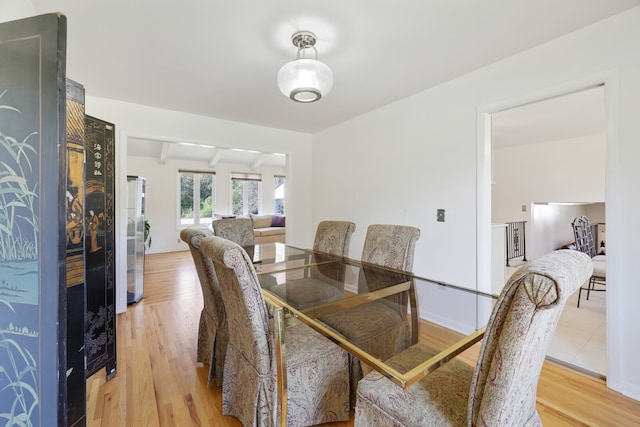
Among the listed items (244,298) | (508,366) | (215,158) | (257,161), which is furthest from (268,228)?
(508,366)

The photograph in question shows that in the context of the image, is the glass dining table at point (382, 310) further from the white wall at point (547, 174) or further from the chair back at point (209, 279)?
the white wall at point (547, 174)

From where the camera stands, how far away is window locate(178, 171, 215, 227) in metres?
6.81

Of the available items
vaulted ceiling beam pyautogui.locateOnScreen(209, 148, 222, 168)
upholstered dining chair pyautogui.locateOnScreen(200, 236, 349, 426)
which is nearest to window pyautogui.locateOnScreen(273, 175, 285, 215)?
vaulted ceiling beam pyautogui.locateOnScreen(209, 148, 222, 168)

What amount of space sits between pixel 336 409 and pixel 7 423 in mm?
1241

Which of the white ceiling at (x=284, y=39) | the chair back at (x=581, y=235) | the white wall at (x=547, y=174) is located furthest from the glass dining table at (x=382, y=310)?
the white wall at (x=547, y=174)

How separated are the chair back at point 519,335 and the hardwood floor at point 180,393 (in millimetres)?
484

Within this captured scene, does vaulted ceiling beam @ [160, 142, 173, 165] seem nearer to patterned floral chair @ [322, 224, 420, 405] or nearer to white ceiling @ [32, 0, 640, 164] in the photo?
white ceiling @ [32, 0, 640, 164]

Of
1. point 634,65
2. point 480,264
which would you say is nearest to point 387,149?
point 480,264

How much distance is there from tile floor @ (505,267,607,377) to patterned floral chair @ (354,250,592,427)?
1607 mm

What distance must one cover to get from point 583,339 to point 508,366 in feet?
7.96

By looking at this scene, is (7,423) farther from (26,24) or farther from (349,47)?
(349,47)

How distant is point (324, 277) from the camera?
215 cm

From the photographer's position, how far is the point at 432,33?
1794 mm

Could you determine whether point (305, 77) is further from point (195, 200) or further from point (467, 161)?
point (195, 200)
